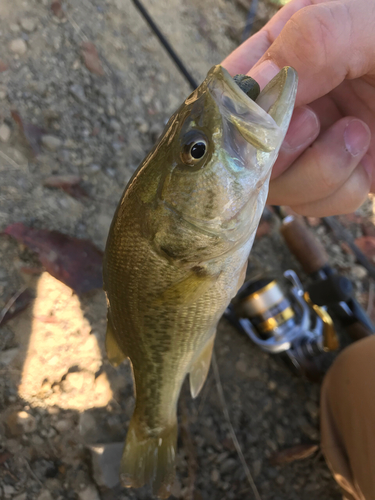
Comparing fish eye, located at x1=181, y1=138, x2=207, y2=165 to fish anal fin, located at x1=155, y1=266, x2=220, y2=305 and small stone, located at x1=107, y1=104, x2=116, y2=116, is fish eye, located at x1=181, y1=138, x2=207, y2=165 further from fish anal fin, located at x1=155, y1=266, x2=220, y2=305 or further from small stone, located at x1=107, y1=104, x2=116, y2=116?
small stone, located at x1=107, y1=104, x2=116, y2=116

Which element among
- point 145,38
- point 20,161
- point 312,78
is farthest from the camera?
point 145,38

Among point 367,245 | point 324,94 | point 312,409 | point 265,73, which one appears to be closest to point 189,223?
point 265,73

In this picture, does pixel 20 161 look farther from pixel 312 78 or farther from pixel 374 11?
pixel 374 11

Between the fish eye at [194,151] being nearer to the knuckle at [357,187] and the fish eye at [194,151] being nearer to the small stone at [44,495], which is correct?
the knuckle at [357,187]

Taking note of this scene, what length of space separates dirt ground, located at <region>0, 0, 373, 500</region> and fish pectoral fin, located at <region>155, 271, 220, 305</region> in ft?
3.04

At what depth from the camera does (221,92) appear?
1018 millimetres

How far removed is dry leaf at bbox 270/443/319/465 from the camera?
7.61 feet

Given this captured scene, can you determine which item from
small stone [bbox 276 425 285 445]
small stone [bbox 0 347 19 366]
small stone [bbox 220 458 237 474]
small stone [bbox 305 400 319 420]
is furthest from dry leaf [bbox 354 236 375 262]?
small stone [bbox 0 347 19 366]

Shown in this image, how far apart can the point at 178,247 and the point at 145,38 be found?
270 centimetres

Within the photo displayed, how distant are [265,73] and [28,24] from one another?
7.05ft

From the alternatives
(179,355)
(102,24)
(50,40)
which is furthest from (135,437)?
(102,24)

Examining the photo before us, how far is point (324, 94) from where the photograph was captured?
4.70 feet

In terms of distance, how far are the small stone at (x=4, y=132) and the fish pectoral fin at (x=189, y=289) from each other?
64.2 inches

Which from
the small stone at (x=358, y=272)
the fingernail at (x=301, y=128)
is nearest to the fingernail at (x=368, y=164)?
the fingernail at (x=301, y=128)
